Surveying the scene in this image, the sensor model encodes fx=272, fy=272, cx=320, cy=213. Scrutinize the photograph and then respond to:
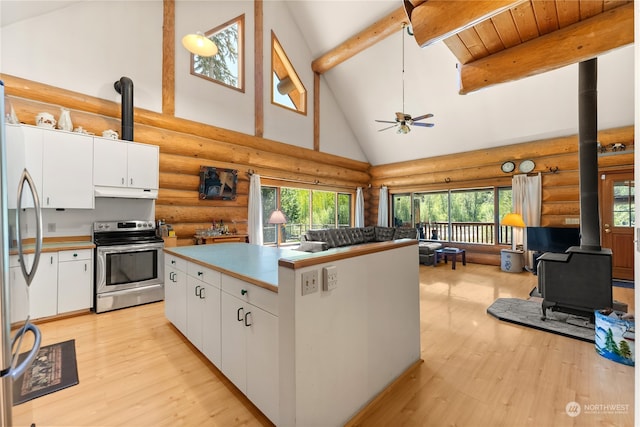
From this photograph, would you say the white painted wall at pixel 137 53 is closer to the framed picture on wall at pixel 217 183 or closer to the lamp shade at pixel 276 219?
the framed picture on wall at pixel 217 183

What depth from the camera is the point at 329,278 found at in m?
1.51

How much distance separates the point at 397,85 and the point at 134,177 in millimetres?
5834

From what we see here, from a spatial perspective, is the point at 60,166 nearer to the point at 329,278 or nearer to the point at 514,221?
the point at 329,278

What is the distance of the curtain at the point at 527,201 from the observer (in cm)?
600

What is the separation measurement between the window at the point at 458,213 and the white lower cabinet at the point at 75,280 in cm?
763

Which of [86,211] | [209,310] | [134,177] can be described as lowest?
[209,310]

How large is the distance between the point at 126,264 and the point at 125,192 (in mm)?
1033

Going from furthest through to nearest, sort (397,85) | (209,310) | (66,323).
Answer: (397,85) < (66,323) < (209,310)

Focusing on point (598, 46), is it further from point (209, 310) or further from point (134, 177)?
point (134, 177)

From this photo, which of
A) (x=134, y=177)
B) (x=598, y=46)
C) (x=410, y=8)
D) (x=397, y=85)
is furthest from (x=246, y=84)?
(x=598, y=46)

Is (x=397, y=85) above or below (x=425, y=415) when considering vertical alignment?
above

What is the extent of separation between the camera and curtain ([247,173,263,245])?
5.88m

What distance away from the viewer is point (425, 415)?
70.2 inches

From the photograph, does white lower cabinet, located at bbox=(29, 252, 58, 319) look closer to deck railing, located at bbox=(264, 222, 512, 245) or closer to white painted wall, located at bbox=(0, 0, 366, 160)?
white painted wall, located at bbox=(0, 0, 366, 160)
